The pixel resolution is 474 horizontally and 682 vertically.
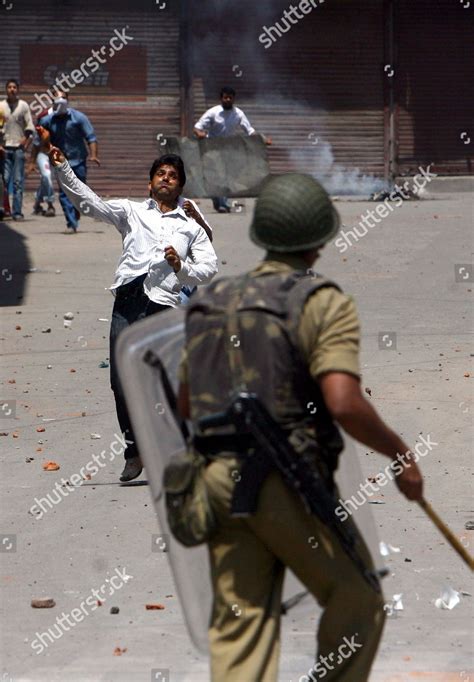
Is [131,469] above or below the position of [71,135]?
below

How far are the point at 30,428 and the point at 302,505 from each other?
18.2 feet

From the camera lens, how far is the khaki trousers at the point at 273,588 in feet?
12.1

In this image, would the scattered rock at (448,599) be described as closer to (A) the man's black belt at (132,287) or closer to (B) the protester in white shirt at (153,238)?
(B) the protester in white shirt at (153,238)

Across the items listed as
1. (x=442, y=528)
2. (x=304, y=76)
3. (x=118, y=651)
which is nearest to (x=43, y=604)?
(x=118, y=651)

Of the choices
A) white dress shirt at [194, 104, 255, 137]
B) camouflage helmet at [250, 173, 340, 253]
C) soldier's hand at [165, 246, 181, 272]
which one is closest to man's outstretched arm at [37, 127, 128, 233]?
soldier's hand at [165, 246, 181, 272]

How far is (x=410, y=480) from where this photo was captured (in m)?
3.76

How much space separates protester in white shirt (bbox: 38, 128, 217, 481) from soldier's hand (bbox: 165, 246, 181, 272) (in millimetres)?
235

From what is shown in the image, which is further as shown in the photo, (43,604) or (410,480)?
(43,604)

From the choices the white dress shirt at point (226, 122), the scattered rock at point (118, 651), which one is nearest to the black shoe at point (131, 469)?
Result: the scattered rock at point (118, 651)

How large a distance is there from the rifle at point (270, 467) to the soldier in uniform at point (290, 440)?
0.03 meters

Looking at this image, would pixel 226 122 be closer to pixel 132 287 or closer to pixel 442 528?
pixel 132 287

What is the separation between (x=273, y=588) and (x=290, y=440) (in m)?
0.42

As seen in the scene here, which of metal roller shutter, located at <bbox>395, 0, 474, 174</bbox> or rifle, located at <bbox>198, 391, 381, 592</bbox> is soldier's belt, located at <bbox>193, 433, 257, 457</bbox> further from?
metal roller shutter, located at <bbox>395, 0, 474, 174</bbox>

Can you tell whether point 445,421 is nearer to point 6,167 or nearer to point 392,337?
point 392,337
